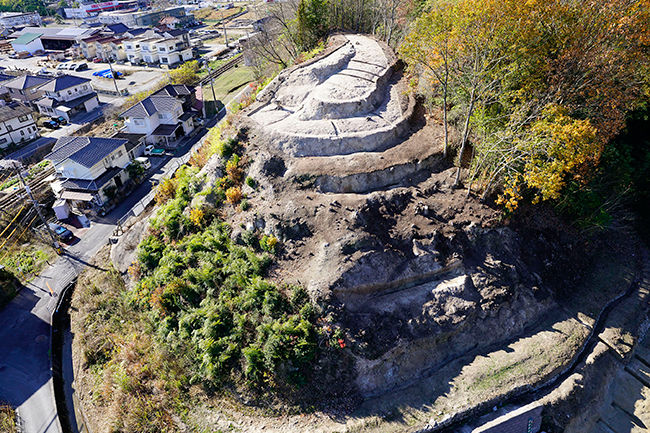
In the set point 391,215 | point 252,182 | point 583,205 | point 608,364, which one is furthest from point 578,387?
point 252,182

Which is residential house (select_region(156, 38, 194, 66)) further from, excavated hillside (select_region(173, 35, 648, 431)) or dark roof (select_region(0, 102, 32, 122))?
excavated hillside (select_region(173, 35, 648, 431))

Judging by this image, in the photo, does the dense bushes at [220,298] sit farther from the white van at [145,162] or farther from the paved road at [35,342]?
the white van at [145,162]

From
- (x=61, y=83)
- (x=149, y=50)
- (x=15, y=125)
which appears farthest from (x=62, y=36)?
(x=15, y=125)

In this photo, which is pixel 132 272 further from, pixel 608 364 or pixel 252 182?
pixel 608 364

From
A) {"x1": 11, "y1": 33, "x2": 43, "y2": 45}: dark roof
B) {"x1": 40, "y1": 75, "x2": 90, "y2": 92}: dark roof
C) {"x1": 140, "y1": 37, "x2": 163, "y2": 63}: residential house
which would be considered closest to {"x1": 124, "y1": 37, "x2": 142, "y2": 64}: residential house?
{"x1": 140, "y1": 37, "x2": 163, "y2": 63}: residential house

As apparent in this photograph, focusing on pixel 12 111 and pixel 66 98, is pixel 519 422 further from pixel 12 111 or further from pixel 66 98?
pixel 66 98

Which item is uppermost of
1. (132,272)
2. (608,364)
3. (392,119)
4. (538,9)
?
(538,9)

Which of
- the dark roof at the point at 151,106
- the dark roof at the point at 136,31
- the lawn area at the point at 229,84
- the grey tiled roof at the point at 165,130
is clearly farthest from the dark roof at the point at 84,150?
the dark roof at the point at 136,31

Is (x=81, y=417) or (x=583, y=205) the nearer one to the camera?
(x=81, y=417)
